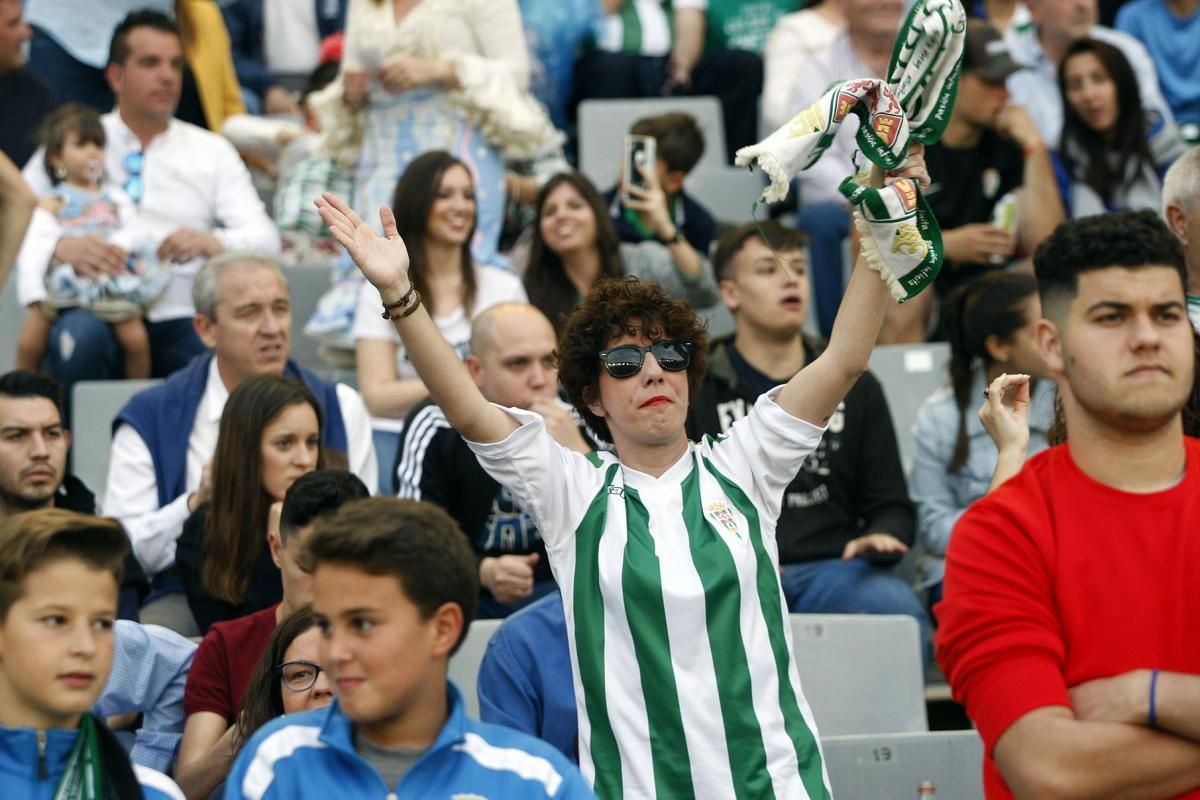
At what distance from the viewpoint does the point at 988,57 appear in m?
6.73

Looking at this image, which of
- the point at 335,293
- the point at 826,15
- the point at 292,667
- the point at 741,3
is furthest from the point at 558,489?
the point at 741,3

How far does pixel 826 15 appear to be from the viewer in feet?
25.6

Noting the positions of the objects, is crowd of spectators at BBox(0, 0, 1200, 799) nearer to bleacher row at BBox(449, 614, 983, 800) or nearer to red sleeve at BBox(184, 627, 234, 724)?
red sleeve at BBox(184, 627, 234, 724)

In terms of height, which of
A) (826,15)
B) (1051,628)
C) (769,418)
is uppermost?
(826,15)

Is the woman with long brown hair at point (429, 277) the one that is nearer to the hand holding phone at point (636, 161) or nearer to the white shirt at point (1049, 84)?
the hand holding phone at point (636, 161)

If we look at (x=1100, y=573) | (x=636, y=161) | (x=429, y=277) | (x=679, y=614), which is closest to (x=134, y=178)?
(x=429, y=277)

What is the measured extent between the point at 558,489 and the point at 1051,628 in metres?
0.99

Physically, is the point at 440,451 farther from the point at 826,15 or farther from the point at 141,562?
Result: the point at 826,15

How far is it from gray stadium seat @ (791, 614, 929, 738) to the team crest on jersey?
120 centimetres

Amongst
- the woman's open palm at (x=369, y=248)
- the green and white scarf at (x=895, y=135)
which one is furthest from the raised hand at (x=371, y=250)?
the green and white scarf at (x=895, y=135)

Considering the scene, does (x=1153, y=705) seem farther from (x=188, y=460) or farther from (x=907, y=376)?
(x=907, y=376)

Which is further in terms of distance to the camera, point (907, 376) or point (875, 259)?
point (907, 376)

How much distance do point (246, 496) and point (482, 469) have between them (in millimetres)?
603

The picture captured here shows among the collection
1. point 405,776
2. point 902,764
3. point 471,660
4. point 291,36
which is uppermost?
point 291,36
